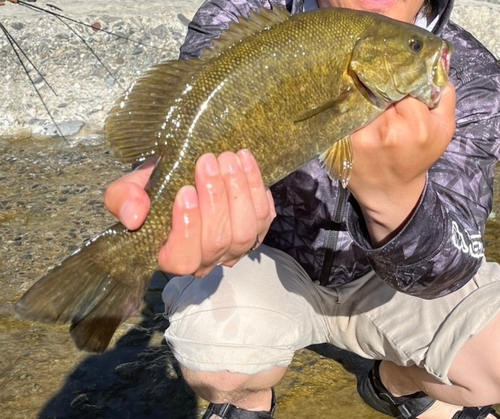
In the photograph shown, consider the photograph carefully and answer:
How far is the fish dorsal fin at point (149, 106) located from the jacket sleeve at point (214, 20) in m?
0.78

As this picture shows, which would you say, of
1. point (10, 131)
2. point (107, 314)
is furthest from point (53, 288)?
point (10, 131)

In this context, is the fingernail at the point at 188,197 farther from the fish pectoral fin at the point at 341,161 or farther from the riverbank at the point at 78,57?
the riverbank at the point at 78,57

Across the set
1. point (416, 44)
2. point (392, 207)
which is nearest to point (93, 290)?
point (392, 207)

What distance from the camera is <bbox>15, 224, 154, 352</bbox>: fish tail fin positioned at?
1692 mm

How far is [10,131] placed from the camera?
4.52 metres

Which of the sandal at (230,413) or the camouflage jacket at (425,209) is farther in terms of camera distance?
the sandal at (230,413)

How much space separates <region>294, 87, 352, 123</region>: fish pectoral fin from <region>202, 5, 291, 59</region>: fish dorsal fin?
0.76ft

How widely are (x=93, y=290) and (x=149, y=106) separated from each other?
0.45 meters

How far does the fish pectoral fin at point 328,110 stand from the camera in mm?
1762

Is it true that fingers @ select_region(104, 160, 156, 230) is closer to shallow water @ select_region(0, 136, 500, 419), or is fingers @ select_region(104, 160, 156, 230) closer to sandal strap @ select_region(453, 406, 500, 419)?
shallow water @ select_region(0, 136, 500, 419)

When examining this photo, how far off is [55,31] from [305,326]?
294 centimetres

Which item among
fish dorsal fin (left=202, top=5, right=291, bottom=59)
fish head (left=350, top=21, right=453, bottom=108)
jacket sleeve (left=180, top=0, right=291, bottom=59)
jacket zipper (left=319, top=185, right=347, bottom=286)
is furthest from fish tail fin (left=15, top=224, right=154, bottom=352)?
jacket sleeve (left=180, top=0, right=291, bottom=59)

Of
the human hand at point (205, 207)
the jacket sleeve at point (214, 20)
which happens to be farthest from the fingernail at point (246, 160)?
the jacket sleeve at point (214, 20)

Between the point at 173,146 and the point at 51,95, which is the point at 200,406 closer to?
the point at 173,146
